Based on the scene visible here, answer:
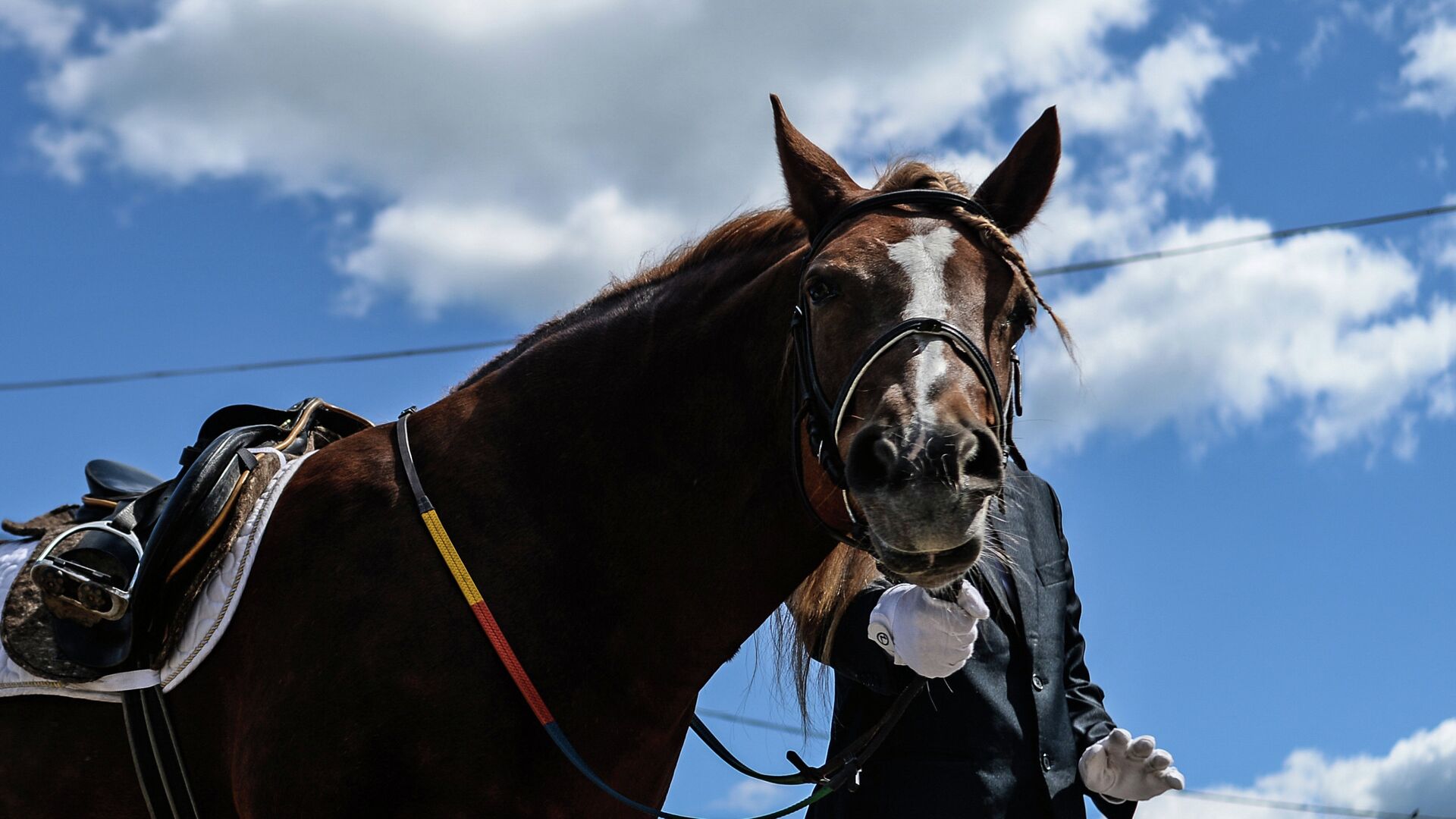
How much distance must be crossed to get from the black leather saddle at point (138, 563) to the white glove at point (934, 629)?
177 centimetres

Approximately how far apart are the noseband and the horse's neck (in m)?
0.13

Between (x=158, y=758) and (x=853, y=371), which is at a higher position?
(x=853, y=371)

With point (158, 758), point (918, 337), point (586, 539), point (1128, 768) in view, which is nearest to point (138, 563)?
point (158, 758)

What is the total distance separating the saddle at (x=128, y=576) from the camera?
11.0 ft

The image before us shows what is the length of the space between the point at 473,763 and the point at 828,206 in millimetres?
1583

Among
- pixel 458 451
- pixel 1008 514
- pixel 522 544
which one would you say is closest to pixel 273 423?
pixel 458 451

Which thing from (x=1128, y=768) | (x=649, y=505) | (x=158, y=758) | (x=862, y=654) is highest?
(x=649, y=505)

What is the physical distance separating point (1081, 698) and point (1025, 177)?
1.61 metres

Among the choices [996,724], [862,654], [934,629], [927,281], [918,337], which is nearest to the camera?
[918,337]

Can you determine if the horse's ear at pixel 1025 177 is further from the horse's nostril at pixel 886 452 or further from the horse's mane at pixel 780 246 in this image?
the horse's nostril at pixel 886 452

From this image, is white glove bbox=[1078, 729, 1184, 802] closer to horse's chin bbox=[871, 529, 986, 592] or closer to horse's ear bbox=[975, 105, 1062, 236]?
horse's chin bbox=[871, 529, 986, 592]

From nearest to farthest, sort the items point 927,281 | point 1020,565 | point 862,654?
1. point 927,281
2. point 862,654
3. point 1020,565

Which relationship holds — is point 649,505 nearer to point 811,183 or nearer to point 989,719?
point 811,183

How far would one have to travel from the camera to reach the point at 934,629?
327 cm
